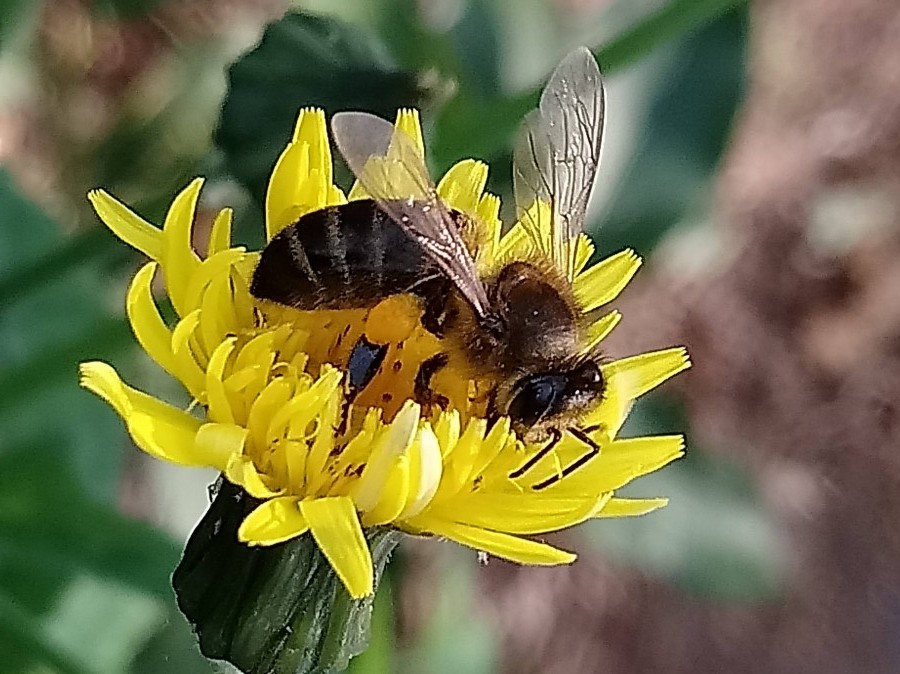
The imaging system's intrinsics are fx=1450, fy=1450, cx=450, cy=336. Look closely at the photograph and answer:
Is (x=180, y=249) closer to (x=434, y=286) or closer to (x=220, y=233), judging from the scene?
(x=220, y=233)

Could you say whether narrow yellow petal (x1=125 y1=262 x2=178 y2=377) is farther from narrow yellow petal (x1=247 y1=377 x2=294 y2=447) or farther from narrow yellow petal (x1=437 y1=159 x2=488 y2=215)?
narrow yellow petal (x1=437 y1=159 x2=488 y2=215)

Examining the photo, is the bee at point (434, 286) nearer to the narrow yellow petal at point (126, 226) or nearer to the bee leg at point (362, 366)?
the bee leg at point (362, 366)

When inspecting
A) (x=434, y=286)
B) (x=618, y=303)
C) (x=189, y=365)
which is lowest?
(x=618, y=303)

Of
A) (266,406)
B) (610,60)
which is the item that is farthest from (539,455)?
(610,60)

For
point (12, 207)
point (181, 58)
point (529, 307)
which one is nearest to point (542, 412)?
point (529, 307)

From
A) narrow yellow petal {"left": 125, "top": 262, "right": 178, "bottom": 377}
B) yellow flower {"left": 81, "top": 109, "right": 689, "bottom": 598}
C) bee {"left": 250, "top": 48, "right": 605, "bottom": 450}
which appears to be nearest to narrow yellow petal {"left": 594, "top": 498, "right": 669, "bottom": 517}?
yellow flower {"left": 81, "top": 109, "right": 689, "bottom": 598}

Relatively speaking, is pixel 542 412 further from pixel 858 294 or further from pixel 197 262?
pixel 858 294
